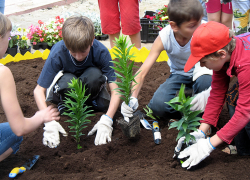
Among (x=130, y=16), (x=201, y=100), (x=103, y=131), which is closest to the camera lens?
(x=103, y=131)

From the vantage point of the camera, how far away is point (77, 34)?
2.40m

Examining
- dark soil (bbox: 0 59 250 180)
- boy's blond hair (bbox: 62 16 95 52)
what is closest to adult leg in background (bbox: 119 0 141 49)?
boy's blond hair (bbox: 62 16 95 52)

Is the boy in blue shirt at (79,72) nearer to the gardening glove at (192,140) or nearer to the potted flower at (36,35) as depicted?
the gardening glove at (192,140)

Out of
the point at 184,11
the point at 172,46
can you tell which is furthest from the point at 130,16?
the point at 184,11

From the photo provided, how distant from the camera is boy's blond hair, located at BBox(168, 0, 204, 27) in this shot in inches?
93.8

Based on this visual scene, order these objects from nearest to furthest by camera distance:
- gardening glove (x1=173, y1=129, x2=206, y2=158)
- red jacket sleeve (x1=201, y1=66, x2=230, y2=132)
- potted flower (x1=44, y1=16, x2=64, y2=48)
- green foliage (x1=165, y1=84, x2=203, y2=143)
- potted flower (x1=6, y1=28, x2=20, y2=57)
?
1. green foliage (x1=165, y1=84, x2=203, y2=143)
2. gardening glove (x1=173, y1=129, x2=206, y2=158)
3. red jacket sleeve (x1=201, y1=66, x2=230, y2=132)
4. potted flower (x1=6, y1=28, x2=20, y2=57)
5. potted flower (x1=44, y1=16, x2=64, y2=48)

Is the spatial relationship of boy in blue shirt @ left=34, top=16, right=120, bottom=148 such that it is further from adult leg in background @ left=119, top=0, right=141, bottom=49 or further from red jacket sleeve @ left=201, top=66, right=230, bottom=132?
adult leg in background @ left=119, top=0, right=141, bottom=49

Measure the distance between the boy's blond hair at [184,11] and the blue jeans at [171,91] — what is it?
773 mm

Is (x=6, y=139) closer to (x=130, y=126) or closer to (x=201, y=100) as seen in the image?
(x=130, y=126)

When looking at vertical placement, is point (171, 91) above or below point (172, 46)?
below

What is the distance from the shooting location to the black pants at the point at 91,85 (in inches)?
113

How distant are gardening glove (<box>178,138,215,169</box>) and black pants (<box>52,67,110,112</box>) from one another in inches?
51.3

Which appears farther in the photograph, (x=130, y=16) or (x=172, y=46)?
(x=130, y=16)

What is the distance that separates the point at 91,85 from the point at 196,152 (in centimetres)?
142
